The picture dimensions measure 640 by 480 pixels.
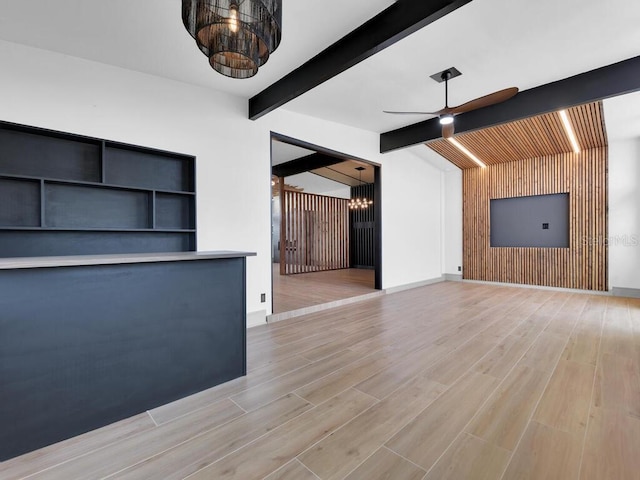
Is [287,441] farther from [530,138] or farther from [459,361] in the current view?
[530,138]

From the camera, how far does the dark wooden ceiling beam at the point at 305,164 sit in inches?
285

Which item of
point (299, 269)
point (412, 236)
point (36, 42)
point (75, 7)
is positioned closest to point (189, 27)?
point (75, 7)

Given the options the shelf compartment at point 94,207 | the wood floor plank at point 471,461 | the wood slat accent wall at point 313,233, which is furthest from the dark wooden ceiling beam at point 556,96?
the wood slat accent wall at point 313,233

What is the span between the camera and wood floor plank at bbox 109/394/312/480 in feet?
4.87

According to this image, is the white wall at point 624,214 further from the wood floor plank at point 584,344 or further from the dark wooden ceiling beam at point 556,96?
the dark wooden ceiling beam at point 556,96

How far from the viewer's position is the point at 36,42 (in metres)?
2.66

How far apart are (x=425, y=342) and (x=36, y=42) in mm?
4791

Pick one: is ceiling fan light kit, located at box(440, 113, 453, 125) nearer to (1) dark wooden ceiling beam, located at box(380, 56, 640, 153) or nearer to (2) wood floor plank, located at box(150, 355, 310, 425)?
(1) dark wooden ceiling beam, located at box(380, 56, 640, 153)

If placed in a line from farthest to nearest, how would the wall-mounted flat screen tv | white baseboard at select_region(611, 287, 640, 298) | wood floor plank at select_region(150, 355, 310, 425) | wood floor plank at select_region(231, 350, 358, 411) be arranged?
the wall-mounted flat screen tv, white baseboard at select_region(611, 287, 640, 298), wood floor plank at select_region(231, 350, 358, 411), wood floor plank at select_region(150, 355, 310, 425)

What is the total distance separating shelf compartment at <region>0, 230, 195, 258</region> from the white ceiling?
5.71ft

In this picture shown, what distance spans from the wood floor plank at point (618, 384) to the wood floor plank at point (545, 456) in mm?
634

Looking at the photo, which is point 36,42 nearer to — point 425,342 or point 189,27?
point 189,27

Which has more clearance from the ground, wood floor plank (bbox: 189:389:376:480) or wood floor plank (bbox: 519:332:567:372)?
wood floor plank (bbox: 189:389:376:480)

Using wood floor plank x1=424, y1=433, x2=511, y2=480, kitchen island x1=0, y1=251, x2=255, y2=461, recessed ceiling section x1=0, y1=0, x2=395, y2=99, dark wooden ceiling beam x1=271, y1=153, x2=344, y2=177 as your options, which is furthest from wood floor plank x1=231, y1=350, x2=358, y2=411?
dark wooden ceiling beam x1=271, y1=153, x2=344, y2=177
